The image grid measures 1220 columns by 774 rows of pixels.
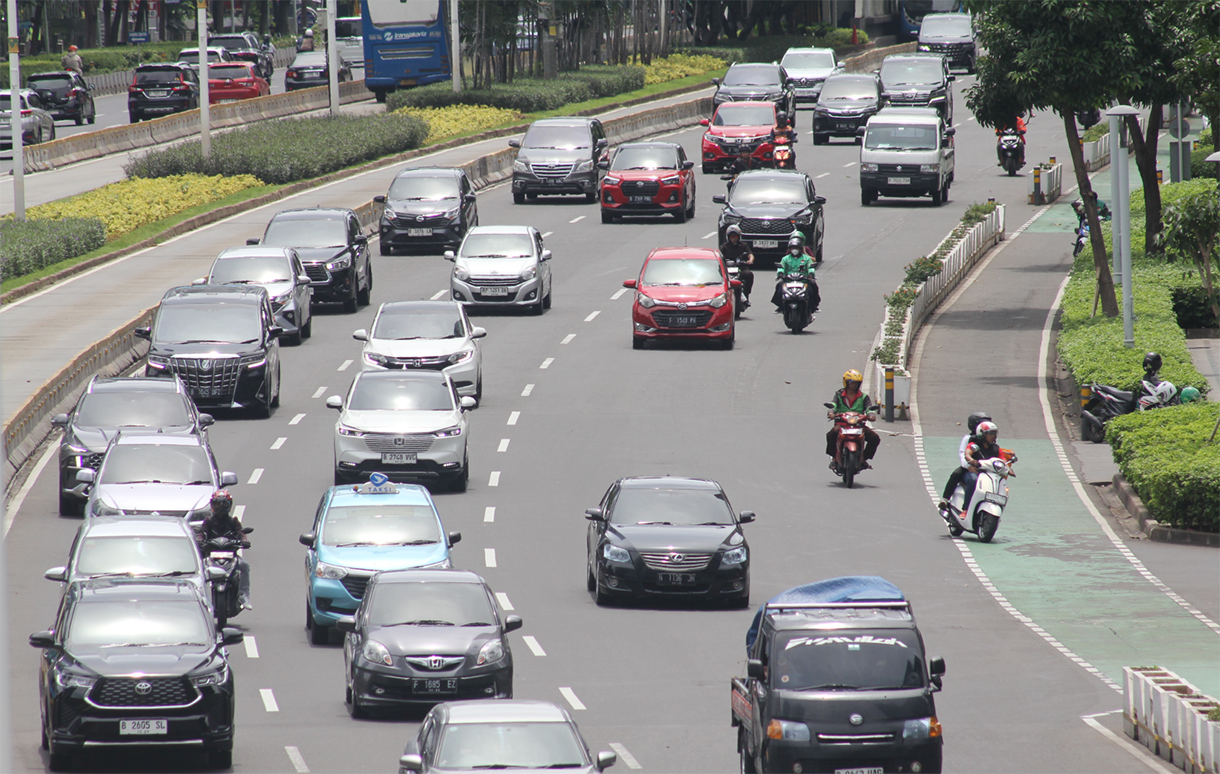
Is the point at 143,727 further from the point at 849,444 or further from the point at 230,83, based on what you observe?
the point at 230,83

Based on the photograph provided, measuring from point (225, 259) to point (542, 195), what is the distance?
690 inches

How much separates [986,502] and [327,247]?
1759 centimetres

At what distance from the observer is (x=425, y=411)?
84.2 feet

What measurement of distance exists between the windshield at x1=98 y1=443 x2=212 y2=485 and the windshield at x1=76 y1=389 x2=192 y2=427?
241cm

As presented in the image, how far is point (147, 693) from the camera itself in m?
14.1

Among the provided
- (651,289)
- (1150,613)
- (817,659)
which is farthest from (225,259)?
(817,659)

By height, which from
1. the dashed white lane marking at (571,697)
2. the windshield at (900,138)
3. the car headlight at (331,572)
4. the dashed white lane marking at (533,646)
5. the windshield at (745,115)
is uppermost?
the windshield at (745,115)

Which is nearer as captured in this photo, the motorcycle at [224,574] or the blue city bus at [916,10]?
the motorcycle at [224,574]

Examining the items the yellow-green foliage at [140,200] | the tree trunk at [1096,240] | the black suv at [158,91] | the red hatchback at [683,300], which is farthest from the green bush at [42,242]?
the black suv at [158,91]

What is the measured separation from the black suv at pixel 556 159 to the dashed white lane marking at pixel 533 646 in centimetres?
3122

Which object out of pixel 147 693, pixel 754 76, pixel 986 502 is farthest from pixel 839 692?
pixel 754 76

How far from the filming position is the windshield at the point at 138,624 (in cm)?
1457

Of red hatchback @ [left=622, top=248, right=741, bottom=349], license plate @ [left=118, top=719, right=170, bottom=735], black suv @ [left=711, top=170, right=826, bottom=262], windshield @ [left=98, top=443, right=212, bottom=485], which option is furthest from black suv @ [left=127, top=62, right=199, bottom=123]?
license plate @ [left=118, top=719, right=170, bottom=735]

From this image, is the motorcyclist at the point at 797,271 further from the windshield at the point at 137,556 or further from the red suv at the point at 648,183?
the windshield at the point at 137,556
